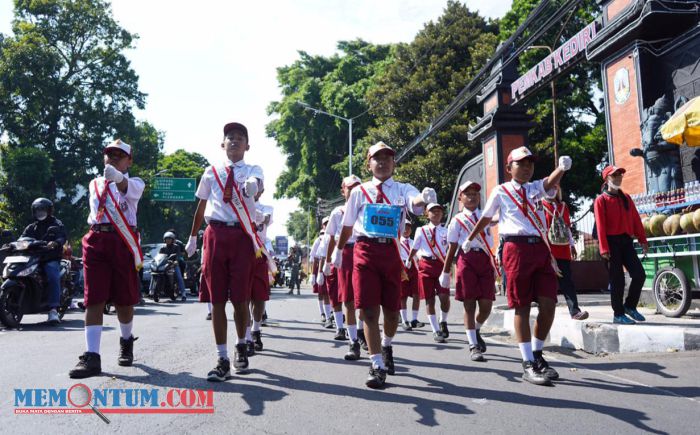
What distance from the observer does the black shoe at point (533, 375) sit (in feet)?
16.0

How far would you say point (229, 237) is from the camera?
5062mm

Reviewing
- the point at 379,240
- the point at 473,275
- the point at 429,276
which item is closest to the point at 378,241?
the point at 379,240

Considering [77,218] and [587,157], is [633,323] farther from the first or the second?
[77,218]

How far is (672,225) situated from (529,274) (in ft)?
16.0

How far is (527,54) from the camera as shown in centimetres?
2814

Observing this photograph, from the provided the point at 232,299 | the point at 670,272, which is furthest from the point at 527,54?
the point at 232,299

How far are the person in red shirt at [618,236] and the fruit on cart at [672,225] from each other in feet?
6.97

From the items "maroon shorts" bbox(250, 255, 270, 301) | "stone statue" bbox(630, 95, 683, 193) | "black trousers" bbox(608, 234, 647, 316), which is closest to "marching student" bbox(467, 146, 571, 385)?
"black trousers" bbox(608, 234, 647, 316)

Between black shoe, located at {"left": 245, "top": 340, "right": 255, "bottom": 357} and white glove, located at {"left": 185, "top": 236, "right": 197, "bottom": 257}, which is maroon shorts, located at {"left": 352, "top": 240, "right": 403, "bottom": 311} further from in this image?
black shoe, located at {"left": 245, "top": 340, "right": 255, "bottom": 357}

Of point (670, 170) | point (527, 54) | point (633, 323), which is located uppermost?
point (527, 54)

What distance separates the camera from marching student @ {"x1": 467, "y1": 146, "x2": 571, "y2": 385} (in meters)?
5.08

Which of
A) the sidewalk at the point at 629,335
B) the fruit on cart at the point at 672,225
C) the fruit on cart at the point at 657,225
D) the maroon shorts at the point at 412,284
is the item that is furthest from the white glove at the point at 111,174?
the fruit on cart at the point at 657,225

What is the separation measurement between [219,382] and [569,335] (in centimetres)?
468

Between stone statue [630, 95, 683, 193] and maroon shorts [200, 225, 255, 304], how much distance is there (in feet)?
35.5
